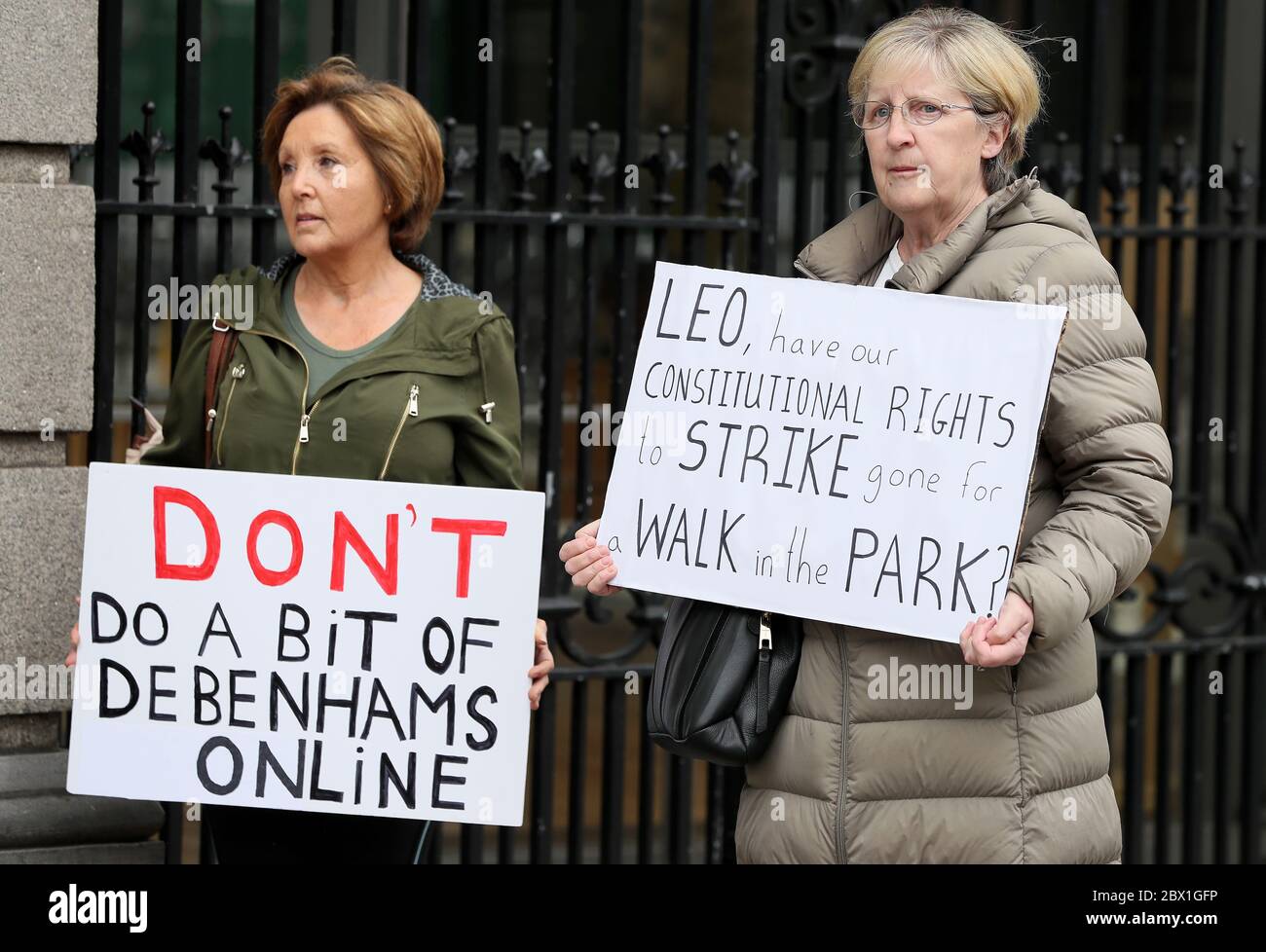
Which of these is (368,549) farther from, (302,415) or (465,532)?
(302,415)

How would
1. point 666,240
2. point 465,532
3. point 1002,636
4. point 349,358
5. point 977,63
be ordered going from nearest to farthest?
point 1002,636, point 977,63, point 465,532, point 349,358, point 666,240

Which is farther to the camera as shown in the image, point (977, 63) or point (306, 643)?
point (306, 643)

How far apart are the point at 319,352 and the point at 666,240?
7.07 feet

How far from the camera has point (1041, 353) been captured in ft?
9.98

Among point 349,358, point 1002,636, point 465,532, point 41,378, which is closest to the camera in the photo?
point 1002,636

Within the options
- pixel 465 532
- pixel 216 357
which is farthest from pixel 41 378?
pixel 465 532

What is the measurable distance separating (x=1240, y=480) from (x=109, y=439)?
5.01 meters

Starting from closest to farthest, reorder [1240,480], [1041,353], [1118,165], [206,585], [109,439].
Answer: [1041,353]
[206,585]
[109,439]
[1118,165]
[1240,480]

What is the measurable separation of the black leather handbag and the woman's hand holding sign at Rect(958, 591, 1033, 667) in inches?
14.3

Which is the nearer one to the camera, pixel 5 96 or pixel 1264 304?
pixel 5 96

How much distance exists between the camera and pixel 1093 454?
3000mm

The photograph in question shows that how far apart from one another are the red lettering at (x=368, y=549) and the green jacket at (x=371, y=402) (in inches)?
4.9
